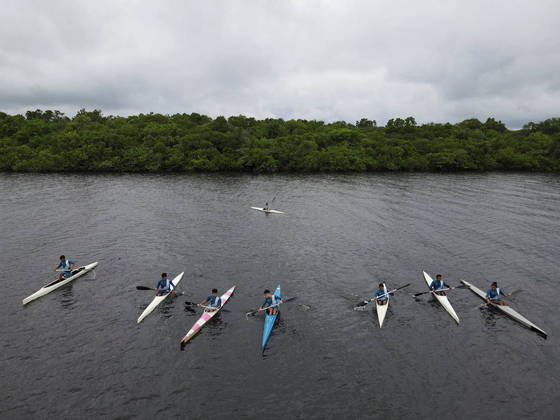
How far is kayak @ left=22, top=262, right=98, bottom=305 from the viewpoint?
29409mm

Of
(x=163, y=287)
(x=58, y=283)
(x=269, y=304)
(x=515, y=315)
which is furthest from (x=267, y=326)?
(x=58, y=283)

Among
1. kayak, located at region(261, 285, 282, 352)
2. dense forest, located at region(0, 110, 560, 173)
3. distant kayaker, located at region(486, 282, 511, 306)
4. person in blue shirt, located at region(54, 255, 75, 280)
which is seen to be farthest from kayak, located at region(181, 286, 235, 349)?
dense forest, located at region(0, 110, 560, 173)

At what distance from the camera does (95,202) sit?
223 ft

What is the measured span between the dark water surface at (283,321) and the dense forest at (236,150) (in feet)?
208

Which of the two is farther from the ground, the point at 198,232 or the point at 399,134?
the point at 399,134

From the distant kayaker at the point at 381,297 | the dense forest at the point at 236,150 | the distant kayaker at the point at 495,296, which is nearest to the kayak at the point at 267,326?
the distant kayaker at the point at 381,297

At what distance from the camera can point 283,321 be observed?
27.2 m

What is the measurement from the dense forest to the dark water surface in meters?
63.5

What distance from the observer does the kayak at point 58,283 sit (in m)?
29.4

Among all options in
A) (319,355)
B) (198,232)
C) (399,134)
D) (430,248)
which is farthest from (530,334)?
(399,134)

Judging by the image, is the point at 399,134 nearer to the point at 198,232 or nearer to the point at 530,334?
the point at 198,232

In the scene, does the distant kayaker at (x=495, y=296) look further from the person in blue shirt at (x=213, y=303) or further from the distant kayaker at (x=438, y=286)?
the person in blue shirt at (x=213, y=303)

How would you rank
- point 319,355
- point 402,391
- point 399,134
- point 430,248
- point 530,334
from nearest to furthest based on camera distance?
point 402,391, point 319,355, point 530,334, point 430,248, point 399,134

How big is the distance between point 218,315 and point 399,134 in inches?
5840
